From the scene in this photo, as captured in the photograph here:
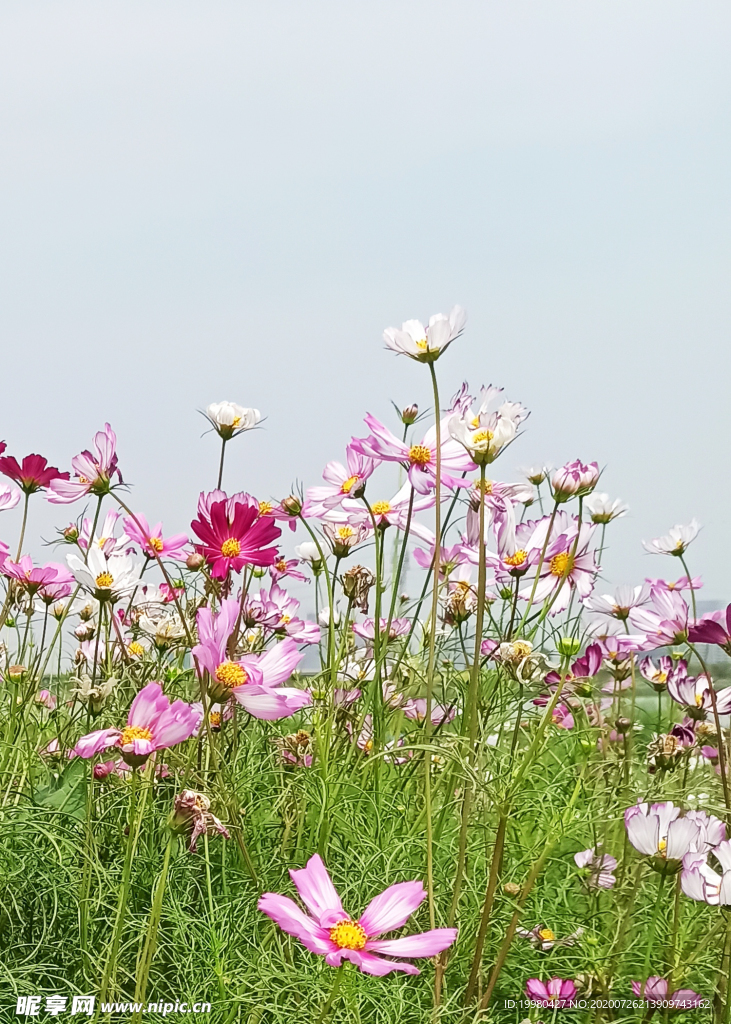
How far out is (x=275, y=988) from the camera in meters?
0.71

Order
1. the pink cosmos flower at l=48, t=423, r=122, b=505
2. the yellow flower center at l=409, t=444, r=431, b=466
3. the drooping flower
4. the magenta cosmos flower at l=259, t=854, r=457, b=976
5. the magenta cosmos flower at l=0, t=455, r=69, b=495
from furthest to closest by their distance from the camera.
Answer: the magenta cosmos flower at l=0, t=455, r=69, b=495 < the pink cosmos flower at l=48, t=423, r=122, b=505 < the yellow flower center at l=409, t=444, r=431, b=466 < the drooping flower < the magenta cosmos flower at l=259, t=854, r=457, b=976

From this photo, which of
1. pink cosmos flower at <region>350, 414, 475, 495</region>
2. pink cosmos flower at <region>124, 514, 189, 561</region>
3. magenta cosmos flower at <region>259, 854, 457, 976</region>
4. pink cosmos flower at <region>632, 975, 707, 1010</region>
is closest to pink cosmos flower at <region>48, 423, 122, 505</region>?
pink cosmos flower at <region>124, 514, 189, 561</region>

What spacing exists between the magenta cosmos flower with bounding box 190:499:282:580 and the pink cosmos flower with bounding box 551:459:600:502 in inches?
9.6

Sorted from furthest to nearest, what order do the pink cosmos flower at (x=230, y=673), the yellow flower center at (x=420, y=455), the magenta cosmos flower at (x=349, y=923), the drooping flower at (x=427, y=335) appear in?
the yellow flower center at (x=420, y=455)
the drooping flower at (x=427, y=335)
the pink cosmos flower at (x=230, y=673)
the magenta cosmos flower at (x=349, y=923)

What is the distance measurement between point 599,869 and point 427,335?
0.50m

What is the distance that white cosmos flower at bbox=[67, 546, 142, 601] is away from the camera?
1.00 meters

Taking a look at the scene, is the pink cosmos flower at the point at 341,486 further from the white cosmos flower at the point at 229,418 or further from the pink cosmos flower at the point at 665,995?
the pink cosmos flower at the point at 665,995

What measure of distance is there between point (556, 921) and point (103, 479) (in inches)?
23.0

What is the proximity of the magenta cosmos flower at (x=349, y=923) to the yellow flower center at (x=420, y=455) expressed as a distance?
0.39 meters

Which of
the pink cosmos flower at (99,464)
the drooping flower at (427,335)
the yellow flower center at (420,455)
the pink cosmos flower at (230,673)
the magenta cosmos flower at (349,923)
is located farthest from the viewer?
the pink cosmos flower at (99,464)

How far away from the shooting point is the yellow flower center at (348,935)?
0.55m

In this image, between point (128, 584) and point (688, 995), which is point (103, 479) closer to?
point (128, 584)

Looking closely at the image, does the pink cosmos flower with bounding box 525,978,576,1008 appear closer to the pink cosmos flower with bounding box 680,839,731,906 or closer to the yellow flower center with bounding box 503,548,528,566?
the pink cosmos flower with bounding box 680,839,731,906

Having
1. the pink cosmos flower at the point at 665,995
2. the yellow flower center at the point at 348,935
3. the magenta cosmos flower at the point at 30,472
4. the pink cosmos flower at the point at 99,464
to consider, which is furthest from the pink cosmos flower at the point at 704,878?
the magenta cosmos flower at the point at 30,472
